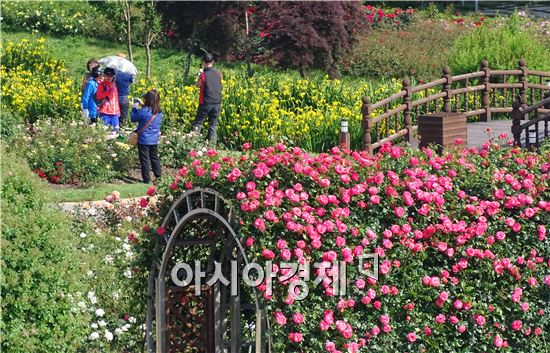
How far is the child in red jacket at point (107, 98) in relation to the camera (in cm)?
1634

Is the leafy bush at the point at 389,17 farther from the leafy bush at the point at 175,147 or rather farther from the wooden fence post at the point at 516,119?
the leafy bush at the point at 175,147

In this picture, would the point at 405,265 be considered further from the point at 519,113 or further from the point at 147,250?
the point at 519,113

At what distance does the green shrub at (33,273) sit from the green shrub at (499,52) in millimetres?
17562

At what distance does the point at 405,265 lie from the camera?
21.9ft

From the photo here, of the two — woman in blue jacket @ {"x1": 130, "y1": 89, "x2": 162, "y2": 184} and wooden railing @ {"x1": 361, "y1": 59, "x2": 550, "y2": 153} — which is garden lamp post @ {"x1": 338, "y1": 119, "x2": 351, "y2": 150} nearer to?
wooden railing @ {"x1": 361, "y1": 59, "x2": 550, "y2": 153}

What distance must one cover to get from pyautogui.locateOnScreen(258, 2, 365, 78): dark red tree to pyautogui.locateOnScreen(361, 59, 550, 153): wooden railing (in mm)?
2962

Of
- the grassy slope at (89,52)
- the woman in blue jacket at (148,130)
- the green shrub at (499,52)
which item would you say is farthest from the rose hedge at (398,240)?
the grassy slope at (89,52)

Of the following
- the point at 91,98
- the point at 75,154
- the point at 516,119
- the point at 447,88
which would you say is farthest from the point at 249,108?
the point at 75,154

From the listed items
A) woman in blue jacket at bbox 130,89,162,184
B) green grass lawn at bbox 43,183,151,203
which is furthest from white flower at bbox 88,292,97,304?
woman in blue jacket at bbox 130,89,162,184

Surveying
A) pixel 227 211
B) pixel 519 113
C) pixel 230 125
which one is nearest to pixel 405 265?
pixel 227 211

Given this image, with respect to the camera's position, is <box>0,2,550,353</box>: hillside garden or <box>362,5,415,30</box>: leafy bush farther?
<box>362,5,415,30</box>: leafy bush

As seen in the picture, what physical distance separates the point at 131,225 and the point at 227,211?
4540 millimetres

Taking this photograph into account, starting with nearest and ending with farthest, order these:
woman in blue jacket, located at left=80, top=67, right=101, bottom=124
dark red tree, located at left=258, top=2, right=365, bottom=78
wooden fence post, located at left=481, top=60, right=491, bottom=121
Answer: woman in blue jacket, located at left=80, top=67, right=101, bottom=124 < wooden fence post, located at left=481, top=60, right=491, bottom=121 < dark red tree, located at left=258, top=2, right=365, bottom=78

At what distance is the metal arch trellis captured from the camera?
22.4ft
